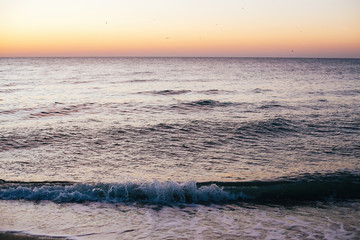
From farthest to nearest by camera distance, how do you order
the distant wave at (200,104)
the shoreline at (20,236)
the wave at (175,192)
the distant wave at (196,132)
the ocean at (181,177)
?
1. the distant wave at (200,104)
2. the distant wave at (196,132)
3. the wave at (175,192)
4. the ocean at (181,177)
5. the shoreline at (20,236)

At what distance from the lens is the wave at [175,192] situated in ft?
25.8

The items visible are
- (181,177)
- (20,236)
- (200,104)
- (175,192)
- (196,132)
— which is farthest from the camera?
(200,104)

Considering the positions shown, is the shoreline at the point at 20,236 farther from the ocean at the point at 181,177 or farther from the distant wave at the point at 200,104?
the distant wave at the point at 200,104

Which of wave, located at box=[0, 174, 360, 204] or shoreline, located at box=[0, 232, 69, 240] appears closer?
shoreline, located at box=[0, 232, 69, 240]

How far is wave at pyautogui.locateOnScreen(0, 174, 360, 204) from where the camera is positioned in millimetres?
7875

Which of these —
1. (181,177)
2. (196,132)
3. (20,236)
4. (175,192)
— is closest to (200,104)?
(196,132)

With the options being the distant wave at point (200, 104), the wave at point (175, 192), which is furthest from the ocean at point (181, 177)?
the distant wave at point (200, 104)

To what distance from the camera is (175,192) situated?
798 cm

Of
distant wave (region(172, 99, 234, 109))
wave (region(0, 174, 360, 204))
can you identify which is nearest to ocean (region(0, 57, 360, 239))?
wave (region(0, 174, 360, 204))

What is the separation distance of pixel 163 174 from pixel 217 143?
4.07 meters

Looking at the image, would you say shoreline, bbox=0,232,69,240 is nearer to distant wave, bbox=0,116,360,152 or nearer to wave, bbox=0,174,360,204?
wave, bbox=0,174,360,204

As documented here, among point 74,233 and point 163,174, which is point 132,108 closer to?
point 163,174

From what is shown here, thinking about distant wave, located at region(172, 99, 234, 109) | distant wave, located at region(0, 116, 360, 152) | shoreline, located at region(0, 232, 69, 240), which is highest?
distant wave, located at region(172, 99, 234, 109)

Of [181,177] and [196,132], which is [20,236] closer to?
[181,177]
